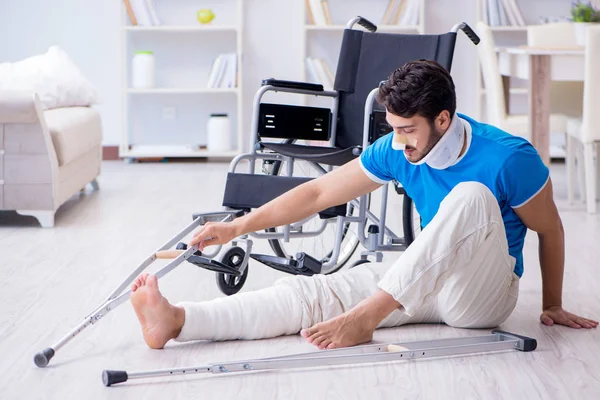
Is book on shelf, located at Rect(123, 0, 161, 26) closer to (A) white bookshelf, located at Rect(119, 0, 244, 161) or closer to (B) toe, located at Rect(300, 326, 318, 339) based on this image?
(A) white bookshelf, located at Rect(119, 0, 244, 161)

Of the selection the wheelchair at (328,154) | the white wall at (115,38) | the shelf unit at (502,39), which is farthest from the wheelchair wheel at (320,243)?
the white wall at (115,38)

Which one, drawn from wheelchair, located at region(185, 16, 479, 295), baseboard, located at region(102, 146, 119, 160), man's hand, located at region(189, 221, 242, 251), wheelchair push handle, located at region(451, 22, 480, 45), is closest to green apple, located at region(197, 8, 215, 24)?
baseboard, located at region(102, 146, 119, 160)

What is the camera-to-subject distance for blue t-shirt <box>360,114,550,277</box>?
2.08 m

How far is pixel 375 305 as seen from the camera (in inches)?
80.4

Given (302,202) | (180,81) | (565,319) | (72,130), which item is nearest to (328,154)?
(302,202)

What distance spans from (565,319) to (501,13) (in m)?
4.16

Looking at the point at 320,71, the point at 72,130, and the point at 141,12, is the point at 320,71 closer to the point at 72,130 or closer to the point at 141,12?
the point at 141,12

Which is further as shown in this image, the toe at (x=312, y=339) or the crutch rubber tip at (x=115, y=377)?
the toe at (x=312, y=339)

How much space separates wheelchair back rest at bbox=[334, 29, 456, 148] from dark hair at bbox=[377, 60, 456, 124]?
3.78ft

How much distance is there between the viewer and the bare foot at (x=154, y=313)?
2.02 m

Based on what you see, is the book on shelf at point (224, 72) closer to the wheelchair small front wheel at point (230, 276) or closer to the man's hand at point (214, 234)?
the wheelchair small front wheel at point (230, 276)

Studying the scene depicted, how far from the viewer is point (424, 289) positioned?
2.00 meters

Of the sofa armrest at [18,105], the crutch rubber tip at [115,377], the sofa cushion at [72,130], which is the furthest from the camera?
the sofa cushion at [72,130]

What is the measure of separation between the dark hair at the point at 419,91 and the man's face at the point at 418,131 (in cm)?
1
